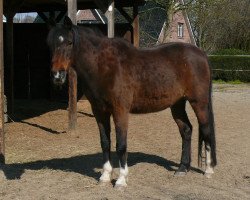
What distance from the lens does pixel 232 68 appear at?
82.7 ft

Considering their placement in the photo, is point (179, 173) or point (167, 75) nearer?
point (167, 75)

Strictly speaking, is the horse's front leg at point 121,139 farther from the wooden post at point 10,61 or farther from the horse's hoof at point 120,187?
the wooden post at point 10,61

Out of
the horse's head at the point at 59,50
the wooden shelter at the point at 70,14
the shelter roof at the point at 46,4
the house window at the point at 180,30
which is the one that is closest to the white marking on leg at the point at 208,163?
the horse's head at the point at 59,50

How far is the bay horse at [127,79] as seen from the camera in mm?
4993

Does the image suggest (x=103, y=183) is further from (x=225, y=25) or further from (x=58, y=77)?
(x=225, y=25)

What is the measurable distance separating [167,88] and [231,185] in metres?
1.40

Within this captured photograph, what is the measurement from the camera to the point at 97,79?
203 inches

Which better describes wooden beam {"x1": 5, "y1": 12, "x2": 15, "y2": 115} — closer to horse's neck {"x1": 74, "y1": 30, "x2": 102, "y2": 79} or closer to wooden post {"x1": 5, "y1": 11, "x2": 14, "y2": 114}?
wooden post {"x1": 5, "y1": 11, "x2": 14, "y2": 114}

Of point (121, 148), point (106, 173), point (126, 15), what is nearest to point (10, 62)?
point (126, 15)

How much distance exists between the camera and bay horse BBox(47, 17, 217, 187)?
197 inches

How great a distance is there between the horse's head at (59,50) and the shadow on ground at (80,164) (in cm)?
165

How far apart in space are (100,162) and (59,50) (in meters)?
2.41

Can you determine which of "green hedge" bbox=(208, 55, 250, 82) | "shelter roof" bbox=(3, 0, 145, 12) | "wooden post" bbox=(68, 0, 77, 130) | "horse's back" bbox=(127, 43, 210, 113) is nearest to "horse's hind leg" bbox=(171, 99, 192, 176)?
"horse's back" bbox=(127, 43, 210, 113)

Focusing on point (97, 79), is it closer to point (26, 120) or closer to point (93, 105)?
point (93, 105)
